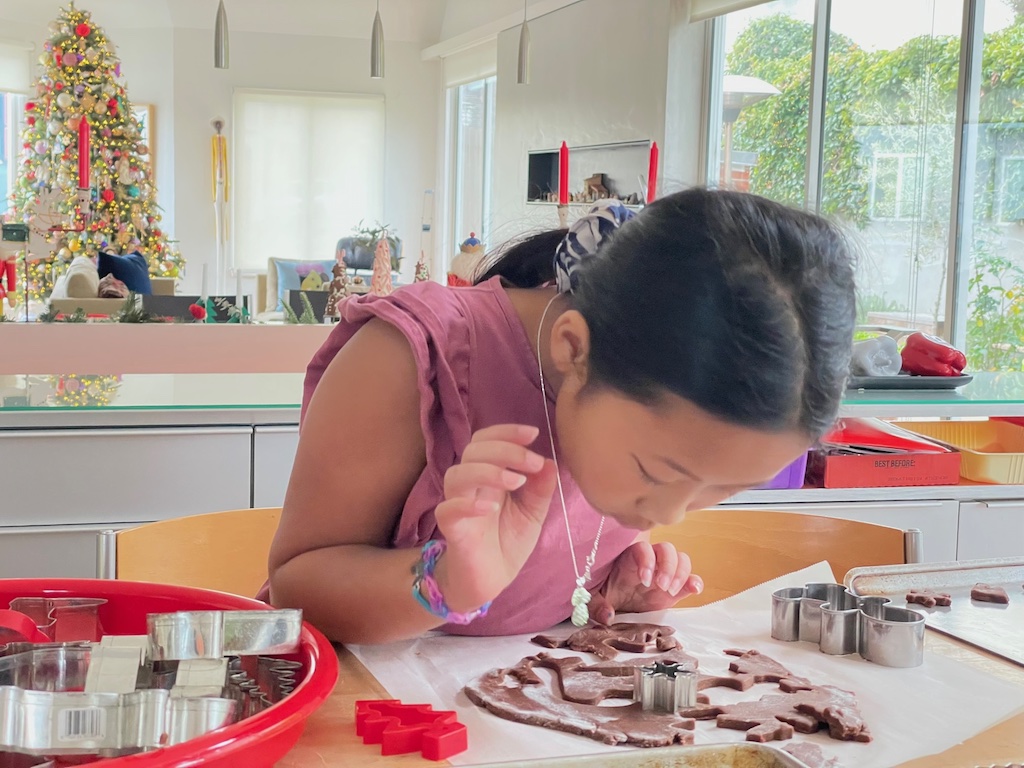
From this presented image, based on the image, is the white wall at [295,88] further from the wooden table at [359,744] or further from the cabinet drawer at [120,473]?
the wooden table at [359,744]

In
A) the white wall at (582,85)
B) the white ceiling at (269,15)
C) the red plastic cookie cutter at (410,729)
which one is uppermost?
the white ceiling at (269,15)

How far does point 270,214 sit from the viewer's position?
9.73 meters

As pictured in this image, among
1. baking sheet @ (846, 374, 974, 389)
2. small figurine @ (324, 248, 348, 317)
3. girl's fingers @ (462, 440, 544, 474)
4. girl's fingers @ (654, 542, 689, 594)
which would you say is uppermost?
small figurine @ (324, 248, 348, 317)

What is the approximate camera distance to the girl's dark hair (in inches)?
30.1

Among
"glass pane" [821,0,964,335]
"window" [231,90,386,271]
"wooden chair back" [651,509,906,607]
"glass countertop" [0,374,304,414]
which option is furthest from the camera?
"window" [231,90,386,271]

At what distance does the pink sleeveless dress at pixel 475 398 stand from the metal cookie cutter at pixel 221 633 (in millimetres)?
231

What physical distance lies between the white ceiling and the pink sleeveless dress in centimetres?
809

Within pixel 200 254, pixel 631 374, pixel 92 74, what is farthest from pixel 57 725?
pixel 200 254

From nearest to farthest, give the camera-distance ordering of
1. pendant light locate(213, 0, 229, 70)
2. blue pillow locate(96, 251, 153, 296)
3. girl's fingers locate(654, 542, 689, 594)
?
girl's fingers locate(654, 542, 689, 594) < pendant light locate(213, 0, 229, 70) < blue pillow locate(96, 251, 153, 296)

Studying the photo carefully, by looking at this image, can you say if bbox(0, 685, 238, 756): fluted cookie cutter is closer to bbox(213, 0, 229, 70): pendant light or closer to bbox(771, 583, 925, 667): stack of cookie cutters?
bbox(771, 583, 925, 667): stack of cookie cutters

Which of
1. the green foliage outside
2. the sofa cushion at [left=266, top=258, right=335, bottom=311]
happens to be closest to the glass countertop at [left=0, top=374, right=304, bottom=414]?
the green foliage outside

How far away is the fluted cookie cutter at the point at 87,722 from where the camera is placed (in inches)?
23.0

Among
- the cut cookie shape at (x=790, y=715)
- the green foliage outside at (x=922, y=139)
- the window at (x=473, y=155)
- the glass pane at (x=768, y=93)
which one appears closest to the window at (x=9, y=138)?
the window at (x=473, y=155)

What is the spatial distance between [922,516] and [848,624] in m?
1.18
